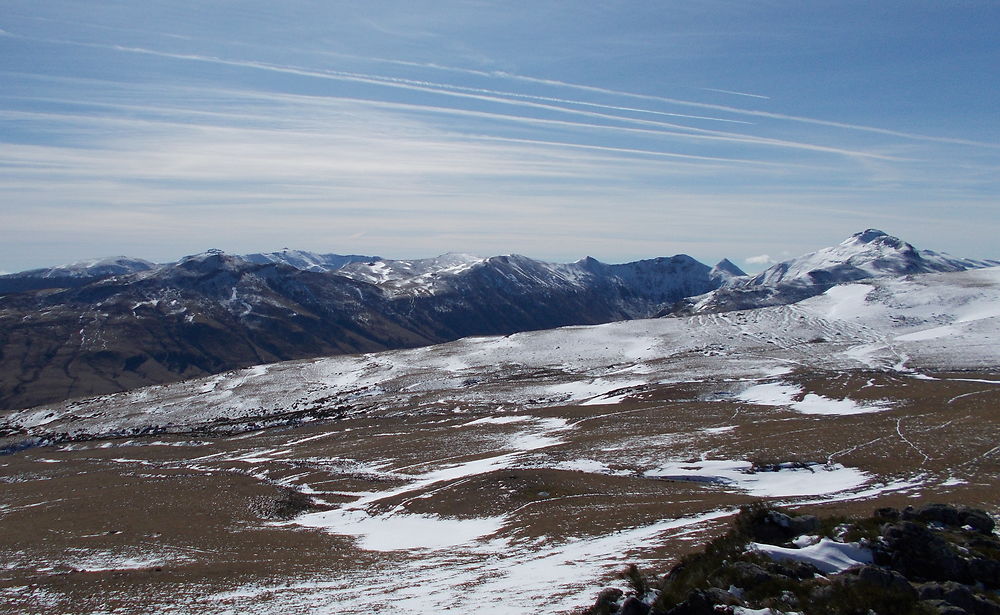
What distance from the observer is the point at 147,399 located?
116 metres

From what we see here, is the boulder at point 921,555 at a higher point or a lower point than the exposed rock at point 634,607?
higher

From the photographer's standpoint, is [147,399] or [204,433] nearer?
[204,433]

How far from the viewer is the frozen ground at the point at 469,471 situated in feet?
82.0

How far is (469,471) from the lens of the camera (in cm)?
4834

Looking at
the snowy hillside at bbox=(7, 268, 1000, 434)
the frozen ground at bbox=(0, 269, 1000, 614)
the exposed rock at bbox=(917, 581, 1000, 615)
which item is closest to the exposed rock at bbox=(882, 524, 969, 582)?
the frozen ground at bbox=(0, 269, 1000, 614)

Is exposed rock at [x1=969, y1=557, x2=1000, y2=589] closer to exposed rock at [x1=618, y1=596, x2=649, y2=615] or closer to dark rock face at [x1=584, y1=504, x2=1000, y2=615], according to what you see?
dark rock face at [x1=584, y1=504, x2=1000, y2=615]

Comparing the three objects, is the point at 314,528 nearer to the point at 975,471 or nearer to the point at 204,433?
the point at 975,471

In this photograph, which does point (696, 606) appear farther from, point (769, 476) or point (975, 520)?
point (769, 476)

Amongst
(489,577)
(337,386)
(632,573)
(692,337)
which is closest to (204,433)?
(337,386)

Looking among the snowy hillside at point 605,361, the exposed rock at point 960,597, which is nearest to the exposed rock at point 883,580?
the exposed rock at point 960,597

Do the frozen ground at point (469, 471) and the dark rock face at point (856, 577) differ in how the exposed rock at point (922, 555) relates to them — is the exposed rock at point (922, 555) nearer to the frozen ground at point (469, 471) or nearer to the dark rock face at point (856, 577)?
the dark rock face at point (856, 577)

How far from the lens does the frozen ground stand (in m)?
25.0

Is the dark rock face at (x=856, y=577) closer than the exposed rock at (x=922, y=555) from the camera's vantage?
Yes

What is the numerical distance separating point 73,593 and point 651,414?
56.4 metres
